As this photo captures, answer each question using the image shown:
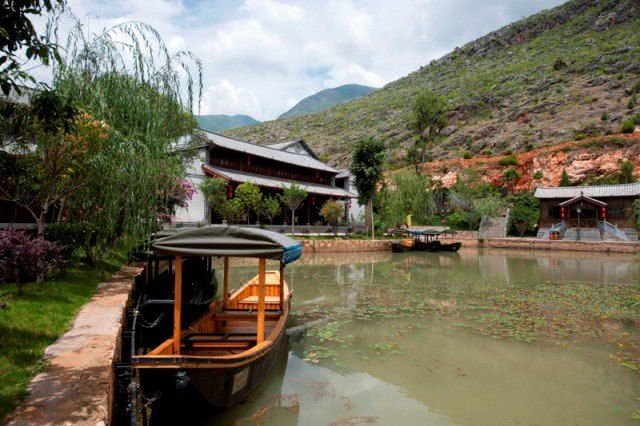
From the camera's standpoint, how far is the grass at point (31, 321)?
12.4 ft

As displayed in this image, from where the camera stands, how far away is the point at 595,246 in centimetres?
2852

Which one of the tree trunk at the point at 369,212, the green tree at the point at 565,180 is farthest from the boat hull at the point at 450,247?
the green tree at the point at 565,180

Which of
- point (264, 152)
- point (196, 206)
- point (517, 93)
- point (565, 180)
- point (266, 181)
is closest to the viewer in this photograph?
point (196, 206)

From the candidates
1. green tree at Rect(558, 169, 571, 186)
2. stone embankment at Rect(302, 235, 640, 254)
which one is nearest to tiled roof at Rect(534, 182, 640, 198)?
green tree at Rect(558, 169, 571, 186)

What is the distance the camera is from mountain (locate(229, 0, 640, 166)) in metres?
51.0

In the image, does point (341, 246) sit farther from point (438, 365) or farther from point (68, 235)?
point (438, 365)

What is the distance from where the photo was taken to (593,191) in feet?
114

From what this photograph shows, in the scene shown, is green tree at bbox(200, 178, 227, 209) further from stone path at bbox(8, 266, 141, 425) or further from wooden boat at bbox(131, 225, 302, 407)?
wooden boat at bbox(131, 225, 302, 407)

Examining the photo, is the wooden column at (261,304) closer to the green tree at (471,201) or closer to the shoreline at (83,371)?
the shoreline at (83,371)

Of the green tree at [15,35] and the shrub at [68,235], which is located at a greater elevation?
the green tree at [15,35]

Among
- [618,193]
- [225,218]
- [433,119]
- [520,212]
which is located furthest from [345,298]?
[433,119]

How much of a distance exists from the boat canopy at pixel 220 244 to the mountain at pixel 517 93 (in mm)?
51191

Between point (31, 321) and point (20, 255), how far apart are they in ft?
5.90

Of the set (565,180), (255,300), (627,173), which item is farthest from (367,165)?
(255,300)
